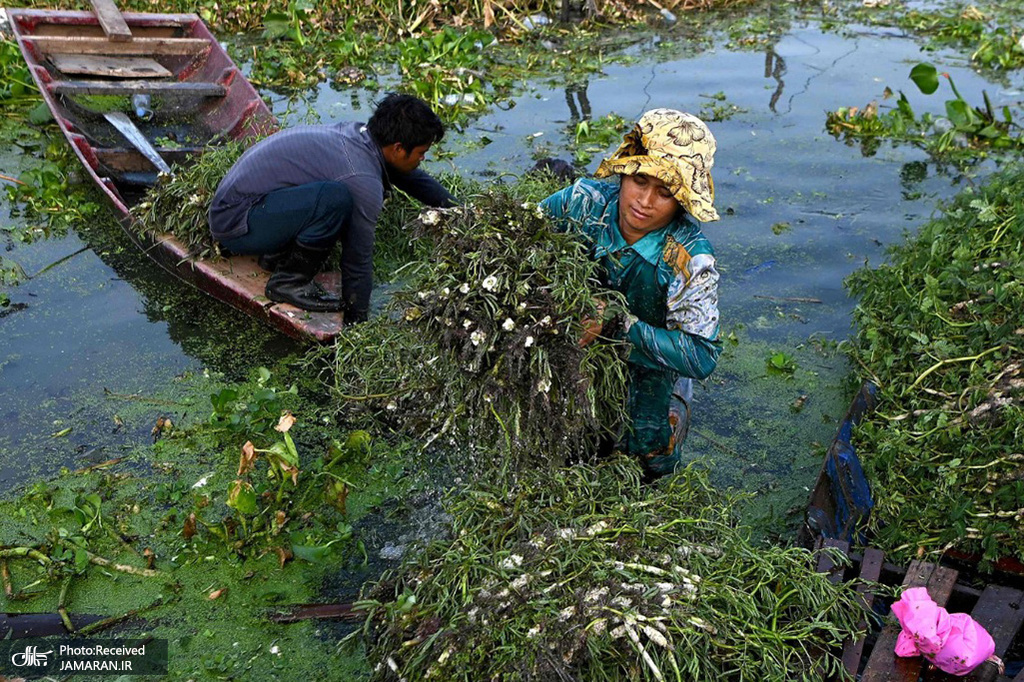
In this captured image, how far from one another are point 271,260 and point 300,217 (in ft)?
1.88

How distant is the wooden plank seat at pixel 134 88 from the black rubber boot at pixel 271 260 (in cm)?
217

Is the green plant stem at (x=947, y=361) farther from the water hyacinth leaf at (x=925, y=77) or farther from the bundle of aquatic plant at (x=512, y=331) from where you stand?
the water hyacinth leaf at (x=925, y=77)

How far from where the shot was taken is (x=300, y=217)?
14.8 ft

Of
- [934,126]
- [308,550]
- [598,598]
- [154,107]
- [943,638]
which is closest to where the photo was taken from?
[598,598]

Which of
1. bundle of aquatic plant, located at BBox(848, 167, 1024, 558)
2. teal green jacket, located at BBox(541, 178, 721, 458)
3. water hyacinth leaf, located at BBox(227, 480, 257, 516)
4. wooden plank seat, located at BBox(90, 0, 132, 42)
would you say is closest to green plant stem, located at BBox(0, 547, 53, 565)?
water hyacinth leaf, located at BBox(227, 480, 257, 516)

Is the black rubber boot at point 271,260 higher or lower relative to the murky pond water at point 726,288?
higher

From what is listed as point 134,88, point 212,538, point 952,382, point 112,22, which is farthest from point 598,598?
point 112,22

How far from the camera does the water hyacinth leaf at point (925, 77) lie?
7352 millimetres

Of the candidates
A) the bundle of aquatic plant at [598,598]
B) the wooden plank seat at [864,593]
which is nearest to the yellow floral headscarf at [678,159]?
the bundle of aquatic plant at [598,598]

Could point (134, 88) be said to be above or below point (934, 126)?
above

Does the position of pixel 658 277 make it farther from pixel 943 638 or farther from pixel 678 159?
pixel 943 638

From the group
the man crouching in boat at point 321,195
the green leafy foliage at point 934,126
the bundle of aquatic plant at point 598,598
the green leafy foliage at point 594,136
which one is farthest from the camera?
the green leafy foliage at point 934,126

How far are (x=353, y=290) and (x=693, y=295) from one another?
2139 mm

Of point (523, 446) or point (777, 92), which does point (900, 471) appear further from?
point (777, 92)
